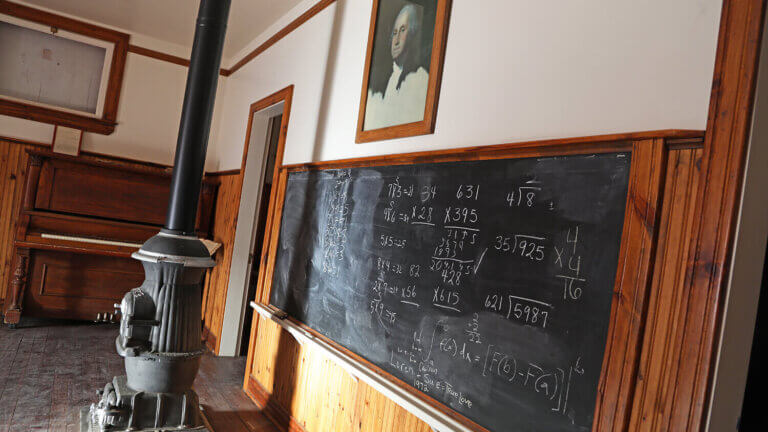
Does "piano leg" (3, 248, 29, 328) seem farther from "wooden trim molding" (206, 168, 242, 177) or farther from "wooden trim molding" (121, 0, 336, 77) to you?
"wooden trim molding" (121, 0, 336, 77)

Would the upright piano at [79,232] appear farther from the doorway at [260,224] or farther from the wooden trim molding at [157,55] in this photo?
the wooden trim molding at [157,55]

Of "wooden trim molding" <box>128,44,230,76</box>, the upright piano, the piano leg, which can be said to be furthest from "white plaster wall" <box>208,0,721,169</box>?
"wooden trim molding" <box>128,44,230,76</box>

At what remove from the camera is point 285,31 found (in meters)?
4.04

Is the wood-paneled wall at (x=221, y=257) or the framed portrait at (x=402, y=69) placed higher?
the framed portrait at (x=402, y=69)

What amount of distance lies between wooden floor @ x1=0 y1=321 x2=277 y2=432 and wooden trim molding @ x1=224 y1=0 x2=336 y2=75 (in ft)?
Answer: 9.36

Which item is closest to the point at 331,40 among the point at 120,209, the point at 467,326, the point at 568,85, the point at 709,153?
the point at 568,85

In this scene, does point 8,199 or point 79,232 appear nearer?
point 79,232

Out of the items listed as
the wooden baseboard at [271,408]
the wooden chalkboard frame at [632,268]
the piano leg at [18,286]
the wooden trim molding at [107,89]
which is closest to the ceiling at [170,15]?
the wooden trim molding at [107,89]

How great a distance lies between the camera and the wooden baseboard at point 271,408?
2.95m

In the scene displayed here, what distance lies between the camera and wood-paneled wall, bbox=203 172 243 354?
15.0ft

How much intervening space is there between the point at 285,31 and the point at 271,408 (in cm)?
297

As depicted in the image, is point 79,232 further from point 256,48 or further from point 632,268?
point 632,268

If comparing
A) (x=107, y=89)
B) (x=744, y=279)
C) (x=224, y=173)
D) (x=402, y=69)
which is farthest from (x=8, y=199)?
(x=744, y=279)

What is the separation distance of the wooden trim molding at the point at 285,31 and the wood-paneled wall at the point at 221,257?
1.22 m
